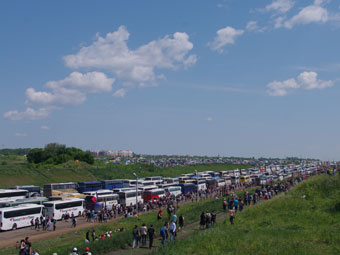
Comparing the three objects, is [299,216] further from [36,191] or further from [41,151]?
[41,151]

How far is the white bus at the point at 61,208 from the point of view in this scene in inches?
1452

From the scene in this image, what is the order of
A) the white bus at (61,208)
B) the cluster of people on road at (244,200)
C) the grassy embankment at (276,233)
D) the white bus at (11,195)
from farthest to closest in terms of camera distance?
the white bus at (11,195)
the white bus at (61,208)
the cluster of people on road at (244,200)
the grassy embankment at (276,233)

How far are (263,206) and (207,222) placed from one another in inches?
400

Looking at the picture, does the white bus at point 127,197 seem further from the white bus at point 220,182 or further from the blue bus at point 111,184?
the white bus at point 220,182

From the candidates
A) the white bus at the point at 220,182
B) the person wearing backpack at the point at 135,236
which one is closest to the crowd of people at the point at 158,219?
the person wearing backpack at the point at 135,236

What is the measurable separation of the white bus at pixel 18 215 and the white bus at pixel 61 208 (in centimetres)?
128

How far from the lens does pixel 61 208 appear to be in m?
37.9

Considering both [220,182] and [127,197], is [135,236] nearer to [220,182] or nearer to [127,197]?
[127,197]

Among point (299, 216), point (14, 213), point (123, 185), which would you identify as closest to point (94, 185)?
point (123, 185)

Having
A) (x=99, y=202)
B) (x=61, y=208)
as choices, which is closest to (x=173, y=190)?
(x=99, y=202)

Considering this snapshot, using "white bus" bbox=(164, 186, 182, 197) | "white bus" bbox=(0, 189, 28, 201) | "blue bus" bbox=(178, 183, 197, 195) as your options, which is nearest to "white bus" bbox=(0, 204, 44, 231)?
"white bus" bbox=(0, 189, 28, 201)

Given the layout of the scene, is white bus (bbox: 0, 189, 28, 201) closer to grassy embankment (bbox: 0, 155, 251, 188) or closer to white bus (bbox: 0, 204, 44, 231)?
white bus (bbox: 0, 204, 44, 231)

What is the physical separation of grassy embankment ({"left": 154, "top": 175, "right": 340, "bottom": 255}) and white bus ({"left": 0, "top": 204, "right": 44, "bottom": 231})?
20964mm

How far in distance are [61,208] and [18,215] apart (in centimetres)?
561
